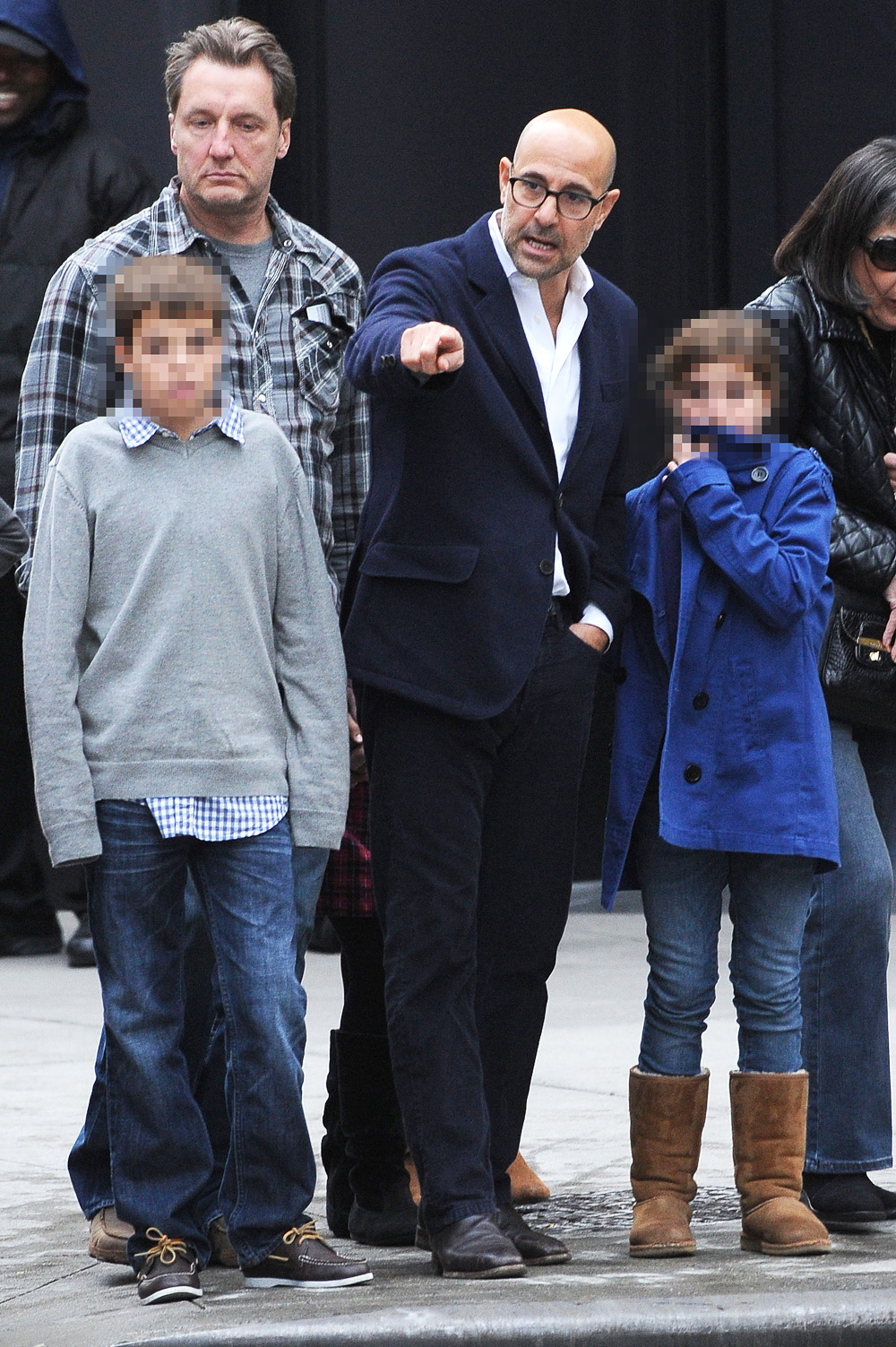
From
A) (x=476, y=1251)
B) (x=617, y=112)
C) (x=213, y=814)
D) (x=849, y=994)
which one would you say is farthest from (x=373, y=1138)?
(x=617, y=112)

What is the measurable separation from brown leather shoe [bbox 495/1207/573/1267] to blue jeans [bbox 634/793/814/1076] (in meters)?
0.33

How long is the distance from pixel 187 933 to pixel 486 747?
567mm

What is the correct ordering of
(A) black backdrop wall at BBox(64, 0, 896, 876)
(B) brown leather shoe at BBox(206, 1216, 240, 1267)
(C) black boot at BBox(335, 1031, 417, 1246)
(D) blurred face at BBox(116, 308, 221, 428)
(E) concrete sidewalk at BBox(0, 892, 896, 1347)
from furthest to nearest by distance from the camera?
1. (A) black backdrop wall at BBox(64, 0, 896, 876)
2. (C) black boot at BBox(335, 1031, 417, 1246)
3. (B) brown leather shoe at BBox(206, 1216, 240, 1267)
4. (D) blurred face at BBox(116, 308, 221, 428)
5. (E) concrete sidewalk at BBox(0, 892, 896, 1347)

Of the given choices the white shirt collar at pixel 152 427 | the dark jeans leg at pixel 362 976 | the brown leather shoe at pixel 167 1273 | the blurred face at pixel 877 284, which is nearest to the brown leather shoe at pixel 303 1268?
the brown leather shoe at pixel 167 1273

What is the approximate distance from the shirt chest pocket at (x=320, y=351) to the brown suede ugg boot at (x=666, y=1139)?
1.25 m

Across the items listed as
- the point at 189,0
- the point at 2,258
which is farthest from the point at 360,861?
the point at 189,0

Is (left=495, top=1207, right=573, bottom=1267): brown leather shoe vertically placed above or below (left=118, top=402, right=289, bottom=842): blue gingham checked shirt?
below

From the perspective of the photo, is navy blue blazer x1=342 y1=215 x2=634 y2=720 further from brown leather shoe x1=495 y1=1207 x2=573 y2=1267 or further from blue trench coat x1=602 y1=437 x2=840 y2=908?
brown leather shoe x1=495 y1=1207 x2=573 y2=1267

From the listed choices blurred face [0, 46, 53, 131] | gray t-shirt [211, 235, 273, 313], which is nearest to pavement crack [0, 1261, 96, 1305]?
gray t-shirt [211, 235, 273, 313]

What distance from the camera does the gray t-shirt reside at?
3.83 metres

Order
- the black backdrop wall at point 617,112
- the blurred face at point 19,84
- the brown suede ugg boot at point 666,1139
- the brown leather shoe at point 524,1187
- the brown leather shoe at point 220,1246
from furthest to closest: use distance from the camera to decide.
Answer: the black backdrop wall at point 617,112, the blurred face at point 19,84, the brown leather shoe at point 524,1187, the brown suede ugg boot at point 666,1139, the brown leather shoe at point 220,1246

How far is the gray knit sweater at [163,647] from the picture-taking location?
3.34 m

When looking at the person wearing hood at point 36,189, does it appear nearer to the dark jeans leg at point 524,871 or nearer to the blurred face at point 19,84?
the blurred face at point 19,84

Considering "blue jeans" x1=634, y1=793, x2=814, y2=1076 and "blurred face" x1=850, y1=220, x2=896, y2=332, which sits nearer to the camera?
"blue jeans" x1=634, y1=793, x2=814, y2=1076
